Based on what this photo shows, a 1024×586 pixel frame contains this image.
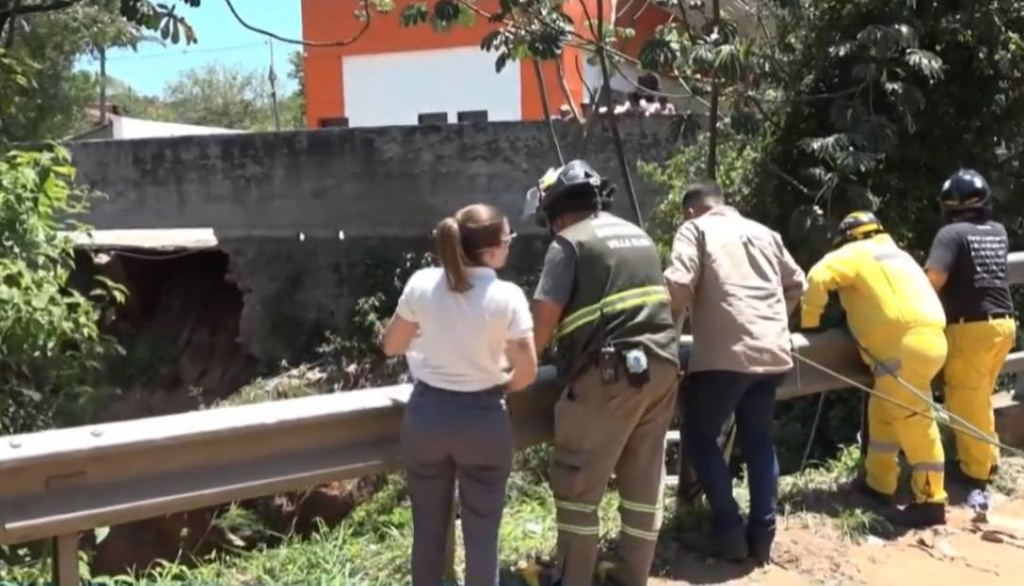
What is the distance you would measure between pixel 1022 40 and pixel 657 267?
212 inches

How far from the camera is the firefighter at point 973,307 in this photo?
614 centimetres

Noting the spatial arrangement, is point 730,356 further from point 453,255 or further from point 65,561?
point 65,561

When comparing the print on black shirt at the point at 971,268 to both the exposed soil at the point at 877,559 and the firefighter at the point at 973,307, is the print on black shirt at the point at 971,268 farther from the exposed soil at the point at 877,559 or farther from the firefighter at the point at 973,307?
the exposed soil at the point at 877,559

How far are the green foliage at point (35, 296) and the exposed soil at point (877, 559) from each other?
3.23 meters

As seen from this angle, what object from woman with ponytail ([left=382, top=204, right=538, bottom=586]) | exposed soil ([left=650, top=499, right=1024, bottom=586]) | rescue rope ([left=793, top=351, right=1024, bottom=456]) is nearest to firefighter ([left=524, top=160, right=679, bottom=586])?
woman with ponytail ([left=382, top=204, right=538, bottom=586])

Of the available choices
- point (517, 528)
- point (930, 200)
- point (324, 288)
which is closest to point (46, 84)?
point (324, 288)

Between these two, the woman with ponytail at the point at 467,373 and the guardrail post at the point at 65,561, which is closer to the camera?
the guardrail post at the point at 65,561

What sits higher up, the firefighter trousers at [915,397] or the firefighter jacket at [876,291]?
the firefighter jacket at [876,291]

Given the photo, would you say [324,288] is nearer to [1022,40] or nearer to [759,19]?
[759,19]

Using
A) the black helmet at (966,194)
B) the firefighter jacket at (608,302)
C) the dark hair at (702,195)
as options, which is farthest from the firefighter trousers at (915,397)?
the firefighter jacket at (608,302)

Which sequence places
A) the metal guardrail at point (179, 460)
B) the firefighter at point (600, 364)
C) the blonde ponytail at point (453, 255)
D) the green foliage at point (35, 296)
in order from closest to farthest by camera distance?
the metal guardrail at point (179, 460) → the blonde ponytail at point (453, 255) → the firefighter at point (600, 364) → the green foliage at point (35, 296)

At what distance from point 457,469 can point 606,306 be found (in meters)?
0.82

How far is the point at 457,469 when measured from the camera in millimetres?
4277

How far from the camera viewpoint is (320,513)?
10.0 metres
